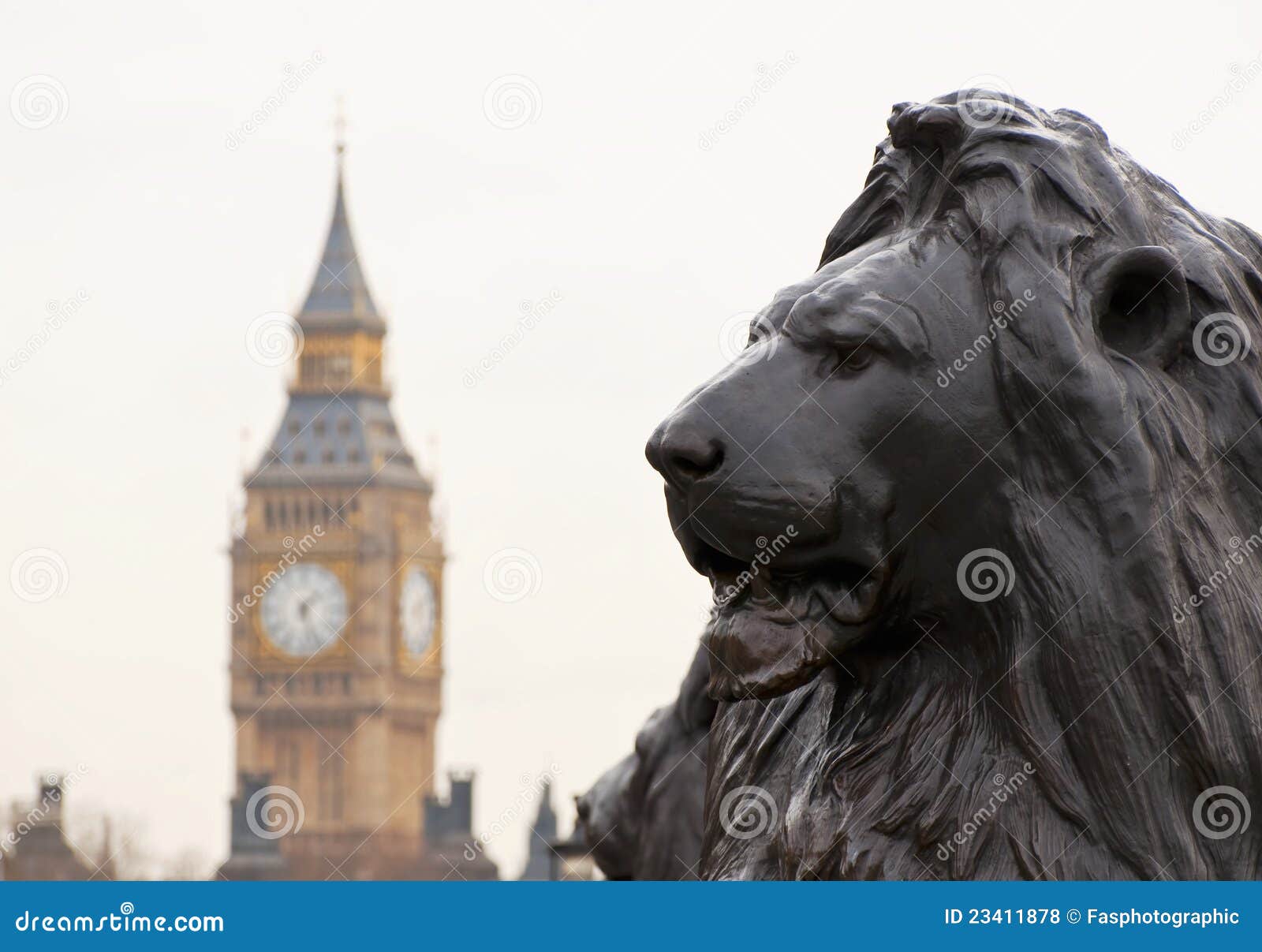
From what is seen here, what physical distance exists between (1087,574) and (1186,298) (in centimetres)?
37

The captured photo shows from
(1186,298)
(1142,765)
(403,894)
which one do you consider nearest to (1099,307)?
(1186,298)

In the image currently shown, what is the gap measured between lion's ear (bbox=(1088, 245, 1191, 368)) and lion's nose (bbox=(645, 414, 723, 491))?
494 millimetres

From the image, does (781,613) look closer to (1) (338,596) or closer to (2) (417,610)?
(1) (338,596)

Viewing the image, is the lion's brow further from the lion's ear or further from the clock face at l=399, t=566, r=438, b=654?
the clock face at l=399, t=566, r=438, b=654

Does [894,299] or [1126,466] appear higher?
[894,299]

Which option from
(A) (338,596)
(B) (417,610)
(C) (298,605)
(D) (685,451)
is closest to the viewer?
(D) (685,451)

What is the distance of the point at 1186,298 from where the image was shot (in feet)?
9.92

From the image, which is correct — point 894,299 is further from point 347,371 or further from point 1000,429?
point 347,371

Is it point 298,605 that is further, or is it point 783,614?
point 298,605

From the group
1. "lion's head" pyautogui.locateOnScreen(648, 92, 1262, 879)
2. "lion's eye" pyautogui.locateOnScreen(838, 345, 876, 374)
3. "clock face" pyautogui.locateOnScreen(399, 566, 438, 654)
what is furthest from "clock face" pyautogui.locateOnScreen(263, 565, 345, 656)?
"lion's eye" pyautogui.locateOnScreen(838, 345, 876, 374)

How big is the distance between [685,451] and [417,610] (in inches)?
3856

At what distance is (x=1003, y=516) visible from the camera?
2.98m

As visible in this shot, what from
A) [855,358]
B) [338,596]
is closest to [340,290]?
[338,596]

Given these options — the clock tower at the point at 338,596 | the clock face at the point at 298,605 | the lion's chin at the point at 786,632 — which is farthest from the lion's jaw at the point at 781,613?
the clock face at the point at 298,605
